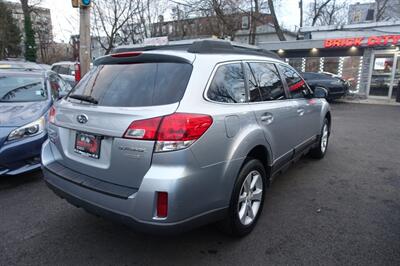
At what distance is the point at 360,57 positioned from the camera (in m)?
16.5

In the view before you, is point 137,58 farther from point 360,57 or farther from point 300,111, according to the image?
→ point 360,57

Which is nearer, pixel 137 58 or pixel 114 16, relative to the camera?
pixel 137 58

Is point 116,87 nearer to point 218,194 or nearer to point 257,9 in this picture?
point 218,194

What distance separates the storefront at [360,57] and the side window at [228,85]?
15065mm

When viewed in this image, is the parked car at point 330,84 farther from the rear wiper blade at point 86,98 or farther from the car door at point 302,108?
the rear wiper blade at point 86,98

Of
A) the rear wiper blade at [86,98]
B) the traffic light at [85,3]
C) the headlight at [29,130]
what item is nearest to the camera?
the rear wiper blade at [86,98]

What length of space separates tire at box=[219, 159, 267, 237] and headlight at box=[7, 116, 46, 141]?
3.00 m

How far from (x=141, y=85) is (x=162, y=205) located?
0.98 m

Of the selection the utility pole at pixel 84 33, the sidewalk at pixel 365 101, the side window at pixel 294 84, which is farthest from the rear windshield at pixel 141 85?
the sidewalk at pixel 365 101

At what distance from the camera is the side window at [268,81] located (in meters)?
3.21

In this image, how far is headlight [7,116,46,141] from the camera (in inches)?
156

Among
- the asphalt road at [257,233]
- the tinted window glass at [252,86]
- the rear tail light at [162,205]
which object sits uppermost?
the tinted window glass at [252,86]

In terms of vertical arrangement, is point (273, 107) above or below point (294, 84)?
below

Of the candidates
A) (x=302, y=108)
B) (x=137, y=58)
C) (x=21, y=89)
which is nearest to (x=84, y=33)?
(x=21, y=89)
